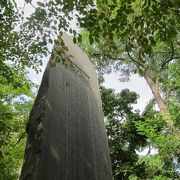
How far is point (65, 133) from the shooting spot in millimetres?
3562

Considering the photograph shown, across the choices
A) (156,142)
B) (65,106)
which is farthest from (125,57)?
(65,106)

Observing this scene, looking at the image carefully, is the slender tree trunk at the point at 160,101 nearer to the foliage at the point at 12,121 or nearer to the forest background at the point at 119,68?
the forest background at the point at 119,68

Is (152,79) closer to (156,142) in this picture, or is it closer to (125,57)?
(125,57)

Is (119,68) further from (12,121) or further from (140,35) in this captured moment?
(140,35)

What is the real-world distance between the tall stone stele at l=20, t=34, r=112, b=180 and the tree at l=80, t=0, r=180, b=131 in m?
0.65

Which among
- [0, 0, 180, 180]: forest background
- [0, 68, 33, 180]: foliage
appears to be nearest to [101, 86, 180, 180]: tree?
[0, 0, 180, 180]: forest background

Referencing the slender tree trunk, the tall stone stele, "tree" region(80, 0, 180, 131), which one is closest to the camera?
the tall stone stele

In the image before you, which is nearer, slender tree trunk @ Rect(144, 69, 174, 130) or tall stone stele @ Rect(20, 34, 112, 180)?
tall stone stele @ Rect(20, 34, 112, 180)

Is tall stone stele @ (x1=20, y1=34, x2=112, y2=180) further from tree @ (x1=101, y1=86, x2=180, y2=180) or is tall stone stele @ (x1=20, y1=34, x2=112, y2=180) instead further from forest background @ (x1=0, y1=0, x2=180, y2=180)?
tree @ (x1=101, y1=86, x2=180, y2=180)

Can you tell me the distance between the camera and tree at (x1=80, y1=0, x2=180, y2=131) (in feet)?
10.7

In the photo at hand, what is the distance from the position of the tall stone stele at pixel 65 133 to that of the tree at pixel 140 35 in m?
0.65

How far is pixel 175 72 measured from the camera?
10430 mm

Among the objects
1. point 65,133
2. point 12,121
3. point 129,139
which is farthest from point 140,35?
point 129,139

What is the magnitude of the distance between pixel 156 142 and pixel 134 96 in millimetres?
7315
